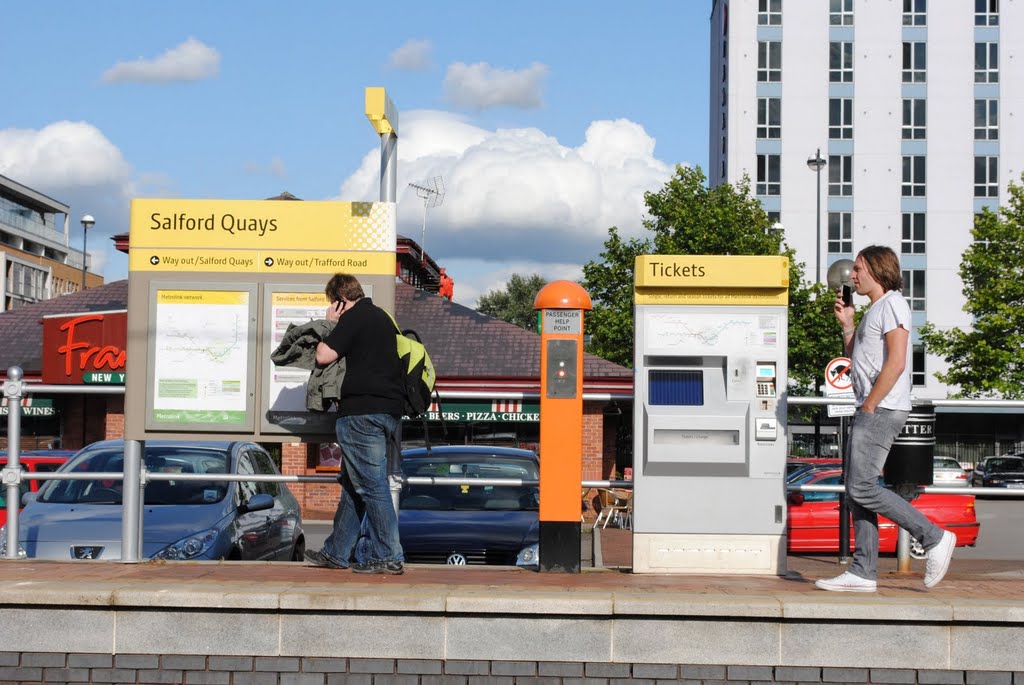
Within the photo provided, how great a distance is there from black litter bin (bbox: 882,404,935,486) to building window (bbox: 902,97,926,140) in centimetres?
5775

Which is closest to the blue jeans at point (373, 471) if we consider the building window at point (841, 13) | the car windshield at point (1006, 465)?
the car windshield at point (1006, 465)

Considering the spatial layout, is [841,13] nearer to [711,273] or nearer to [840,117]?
[840,117]

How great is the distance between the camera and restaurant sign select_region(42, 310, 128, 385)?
2858cm

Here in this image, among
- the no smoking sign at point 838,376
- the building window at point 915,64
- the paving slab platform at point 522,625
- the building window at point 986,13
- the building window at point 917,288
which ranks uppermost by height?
the building window at point 986,13

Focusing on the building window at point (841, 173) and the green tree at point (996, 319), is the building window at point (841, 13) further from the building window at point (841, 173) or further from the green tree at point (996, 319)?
the green tree at point (996, 319)

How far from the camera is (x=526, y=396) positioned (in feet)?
23.6

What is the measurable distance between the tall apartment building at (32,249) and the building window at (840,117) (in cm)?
7035

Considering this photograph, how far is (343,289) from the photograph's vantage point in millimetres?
7027

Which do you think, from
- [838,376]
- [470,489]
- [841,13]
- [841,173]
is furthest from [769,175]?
[470,489]

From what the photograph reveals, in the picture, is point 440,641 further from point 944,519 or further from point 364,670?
point 944,519

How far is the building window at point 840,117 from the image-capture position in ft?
201

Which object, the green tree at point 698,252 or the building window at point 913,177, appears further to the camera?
the building window at point 913,177

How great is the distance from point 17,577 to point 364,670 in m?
1.92

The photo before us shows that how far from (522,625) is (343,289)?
235 centimetres
